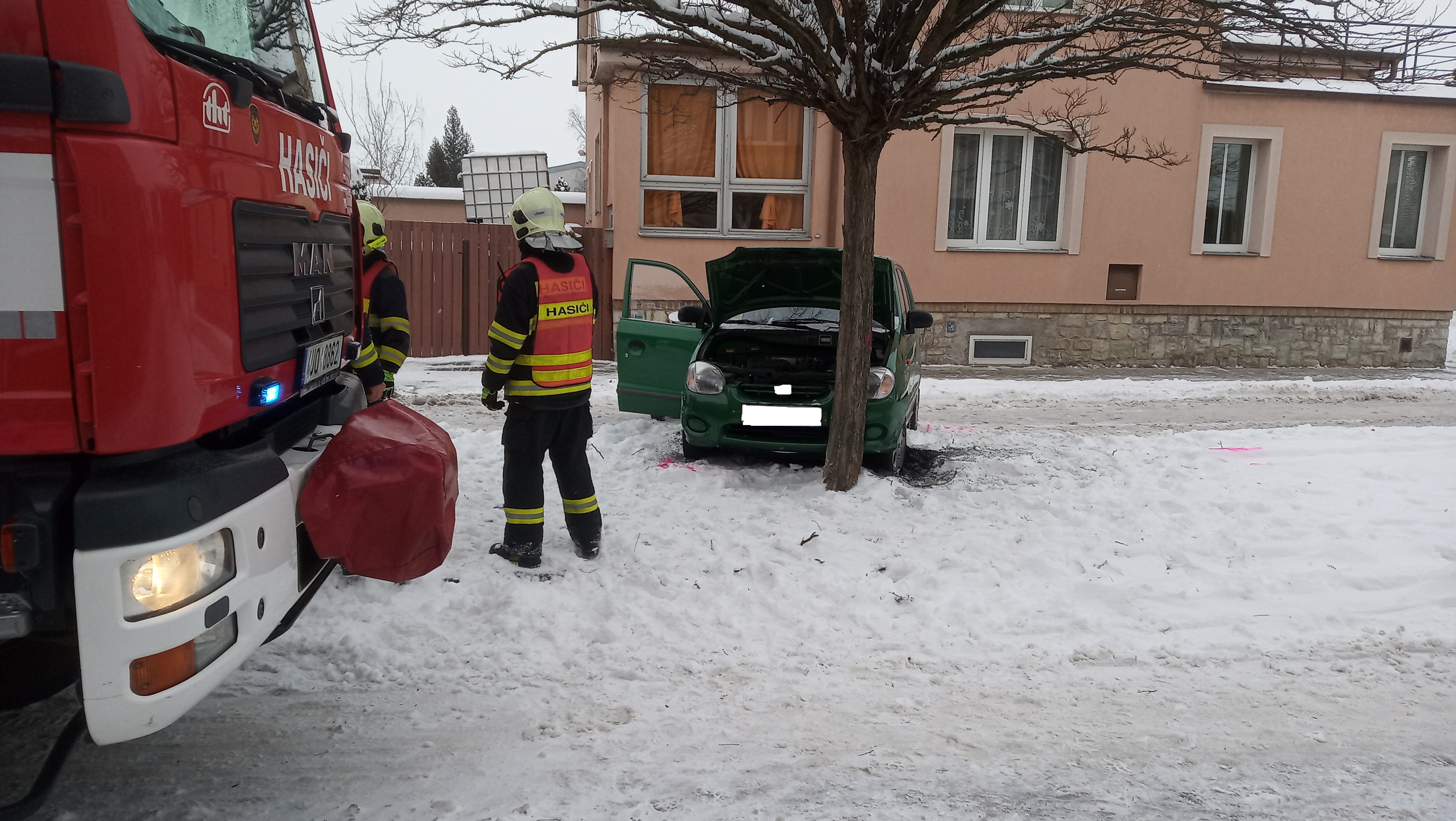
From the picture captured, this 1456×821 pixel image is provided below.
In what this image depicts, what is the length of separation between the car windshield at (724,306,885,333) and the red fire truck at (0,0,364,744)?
4957 millimetres

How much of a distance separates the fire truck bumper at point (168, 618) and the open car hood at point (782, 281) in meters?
4.98

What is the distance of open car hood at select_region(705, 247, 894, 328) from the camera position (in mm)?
6934

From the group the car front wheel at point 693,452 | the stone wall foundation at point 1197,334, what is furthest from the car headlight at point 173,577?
the stone wall foundation at point 1197,334

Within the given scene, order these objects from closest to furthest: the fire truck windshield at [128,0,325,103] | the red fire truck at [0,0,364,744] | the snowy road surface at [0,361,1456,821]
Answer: the red fire truck at [0,0,364,744]
the fire truck windshield at [128,0,325,103]
the snowy road surface at [0,361,1456,821]

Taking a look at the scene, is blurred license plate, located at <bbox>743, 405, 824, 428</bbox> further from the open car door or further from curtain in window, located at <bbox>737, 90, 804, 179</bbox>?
curtain in window, located at <bbox>737, 90, 804, 179</bbox>

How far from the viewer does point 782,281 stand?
7.21 m

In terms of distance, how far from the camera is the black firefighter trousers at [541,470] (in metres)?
4.68

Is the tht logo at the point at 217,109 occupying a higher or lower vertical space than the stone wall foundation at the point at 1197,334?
higher

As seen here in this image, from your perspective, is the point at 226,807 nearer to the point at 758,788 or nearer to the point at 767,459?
the point at 758,788

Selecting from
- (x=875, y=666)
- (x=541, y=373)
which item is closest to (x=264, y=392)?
(x=541, y=373)

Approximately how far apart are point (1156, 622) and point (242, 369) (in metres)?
4.07

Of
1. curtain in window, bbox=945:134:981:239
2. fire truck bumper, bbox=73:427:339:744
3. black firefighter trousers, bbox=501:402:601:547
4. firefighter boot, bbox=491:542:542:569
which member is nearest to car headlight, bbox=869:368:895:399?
black firefighter trousers, bbox=501:402:601:547

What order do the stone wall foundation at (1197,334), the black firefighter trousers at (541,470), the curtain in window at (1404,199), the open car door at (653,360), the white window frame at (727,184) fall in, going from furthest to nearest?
the curtain in window at (1404,199), the stone wall foundation at (1197,334), the white window frame at (727,184), the open car door at (653,360), the black firefighter trousers at (541,470)

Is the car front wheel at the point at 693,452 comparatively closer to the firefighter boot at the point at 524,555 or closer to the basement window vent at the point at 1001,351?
the firefighter boot at the point at 524,555
